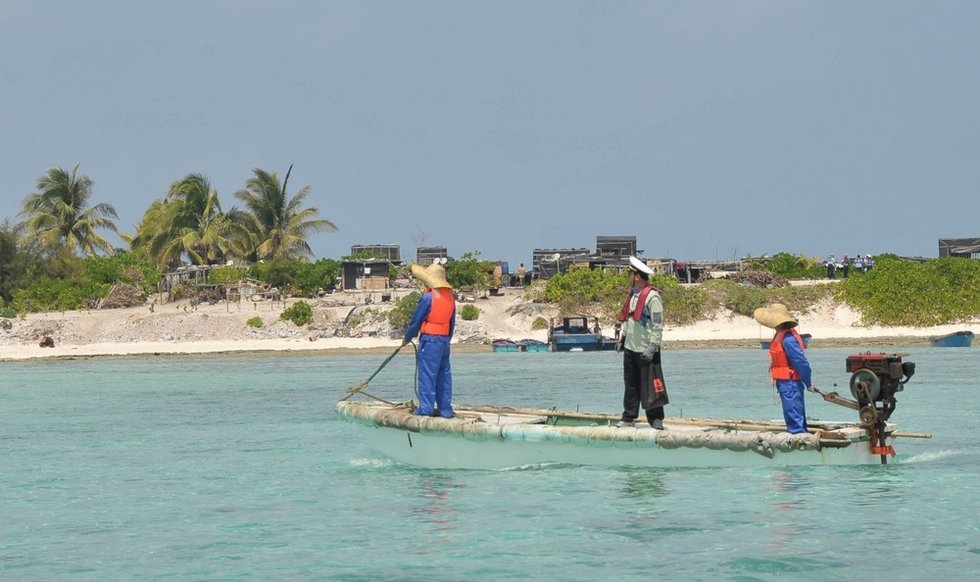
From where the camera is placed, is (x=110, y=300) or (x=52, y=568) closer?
(x=52, y=568)

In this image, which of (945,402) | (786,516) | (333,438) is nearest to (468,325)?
(945,402)

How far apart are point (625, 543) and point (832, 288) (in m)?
44.3

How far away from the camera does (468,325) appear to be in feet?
172

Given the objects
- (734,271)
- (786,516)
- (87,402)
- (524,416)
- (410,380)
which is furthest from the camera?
(734,271)

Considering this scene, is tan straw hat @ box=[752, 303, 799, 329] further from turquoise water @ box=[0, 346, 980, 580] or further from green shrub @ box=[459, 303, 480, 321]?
green shrub @ box=[459, 303, 480, 321]

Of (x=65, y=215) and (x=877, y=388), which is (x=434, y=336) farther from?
(x=65, y=215)

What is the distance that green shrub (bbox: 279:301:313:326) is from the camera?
174 feet

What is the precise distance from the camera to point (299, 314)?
5325cm

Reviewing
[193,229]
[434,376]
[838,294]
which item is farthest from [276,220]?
[434,376]

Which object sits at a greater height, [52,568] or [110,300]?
[110,300]

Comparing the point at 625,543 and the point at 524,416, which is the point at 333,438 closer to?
the point at 524,416

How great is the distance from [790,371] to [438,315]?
11.9 feet

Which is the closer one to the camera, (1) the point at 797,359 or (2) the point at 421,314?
(1) the point at 797,359

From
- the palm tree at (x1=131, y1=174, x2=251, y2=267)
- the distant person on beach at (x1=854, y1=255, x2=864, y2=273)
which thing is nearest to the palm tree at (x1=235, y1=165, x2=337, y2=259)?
the palm tree at (x1=131, y1=174, x2=251, y2=267)
